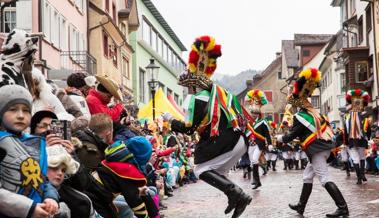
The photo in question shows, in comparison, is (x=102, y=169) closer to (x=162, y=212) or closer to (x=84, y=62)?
(x=162, y=212)

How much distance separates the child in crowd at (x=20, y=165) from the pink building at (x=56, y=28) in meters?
14.6

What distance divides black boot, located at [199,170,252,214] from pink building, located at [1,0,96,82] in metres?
10.9

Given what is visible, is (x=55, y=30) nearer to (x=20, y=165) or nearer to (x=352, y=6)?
(x=20, y=165)

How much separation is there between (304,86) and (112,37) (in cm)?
2804

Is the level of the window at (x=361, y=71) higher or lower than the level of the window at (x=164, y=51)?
lower

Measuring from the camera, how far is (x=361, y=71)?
5041 centimetres

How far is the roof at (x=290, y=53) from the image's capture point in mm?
102750

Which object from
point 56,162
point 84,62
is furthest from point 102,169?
point 84,62

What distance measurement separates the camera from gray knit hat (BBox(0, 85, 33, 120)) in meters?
4.67

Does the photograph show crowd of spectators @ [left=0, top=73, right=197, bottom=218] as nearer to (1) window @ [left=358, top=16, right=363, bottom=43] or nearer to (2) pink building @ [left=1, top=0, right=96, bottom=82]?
(2) pink building @ [left=1, top=0, right=96, bottom=82]

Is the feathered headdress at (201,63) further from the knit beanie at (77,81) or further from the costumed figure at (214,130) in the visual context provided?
the knit beanie at (77,81)

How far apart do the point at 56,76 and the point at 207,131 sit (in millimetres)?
13765

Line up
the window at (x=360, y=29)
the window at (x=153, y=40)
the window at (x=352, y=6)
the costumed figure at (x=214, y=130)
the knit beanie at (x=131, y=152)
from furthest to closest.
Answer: the window at (x=153, y=40) → the window at (x=352, y=6) → the window at (x=360, y=29) → the costumed figure at (x=214, y=130) → the knit beanie at (x=131, y=152)

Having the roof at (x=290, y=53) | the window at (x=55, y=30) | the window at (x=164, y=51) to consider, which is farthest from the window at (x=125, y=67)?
the roof at (x=290, y=53)
